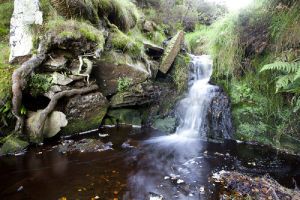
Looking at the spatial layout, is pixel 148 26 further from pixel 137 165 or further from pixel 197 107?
pixel 137 165

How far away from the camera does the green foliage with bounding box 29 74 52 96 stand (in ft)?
19.1

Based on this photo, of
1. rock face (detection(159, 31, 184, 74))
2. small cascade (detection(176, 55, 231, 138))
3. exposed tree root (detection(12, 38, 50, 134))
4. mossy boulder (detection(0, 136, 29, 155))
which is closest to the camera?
mossy boulder (detection(0, 136, 29, 155))

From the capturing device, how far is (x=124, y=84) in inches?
285

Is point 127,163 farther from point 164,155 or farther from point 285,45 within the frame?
point 285,45

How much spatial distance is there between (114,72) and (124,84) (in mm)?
431

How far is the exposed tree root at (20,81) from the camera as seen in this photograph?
5258 millimetres

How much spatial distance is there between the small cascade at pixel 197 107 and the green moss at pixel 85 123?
207cm

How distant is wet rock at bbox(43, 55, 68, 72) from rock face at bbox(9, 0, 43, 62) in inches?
20.1

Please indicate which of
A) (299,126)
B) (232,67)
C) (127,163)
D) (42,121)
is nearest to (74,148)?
(42,121)

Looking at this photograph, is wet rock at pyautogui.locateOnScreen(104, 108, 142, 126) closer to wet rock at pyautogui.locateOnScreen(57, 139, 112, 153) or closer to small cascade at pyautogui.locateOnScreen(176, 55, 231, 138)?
small cascade at pyautogui.locateOnScreen(176, 55, 231, 138)

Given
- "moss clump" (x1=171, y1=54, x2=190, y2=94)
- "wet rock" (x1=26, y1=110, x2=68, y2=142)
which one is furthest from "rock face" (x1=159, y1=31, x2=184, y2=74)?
"wet rock" (x1=26, y1=110, x2=68, y2=142)

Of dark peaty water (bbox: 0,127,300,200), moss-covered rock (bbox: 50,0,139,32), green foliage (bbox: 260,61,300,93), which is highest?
moss-covered rock (bbox: 50,0,139,32)

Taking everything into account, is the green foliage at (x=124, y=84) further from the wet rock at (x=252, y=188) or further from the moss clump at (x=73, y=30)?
the wet rock at (x=252, y=188)

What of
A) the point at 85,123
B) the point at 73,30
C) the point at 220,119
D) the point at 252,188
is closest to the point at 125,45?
the point at 73,30
